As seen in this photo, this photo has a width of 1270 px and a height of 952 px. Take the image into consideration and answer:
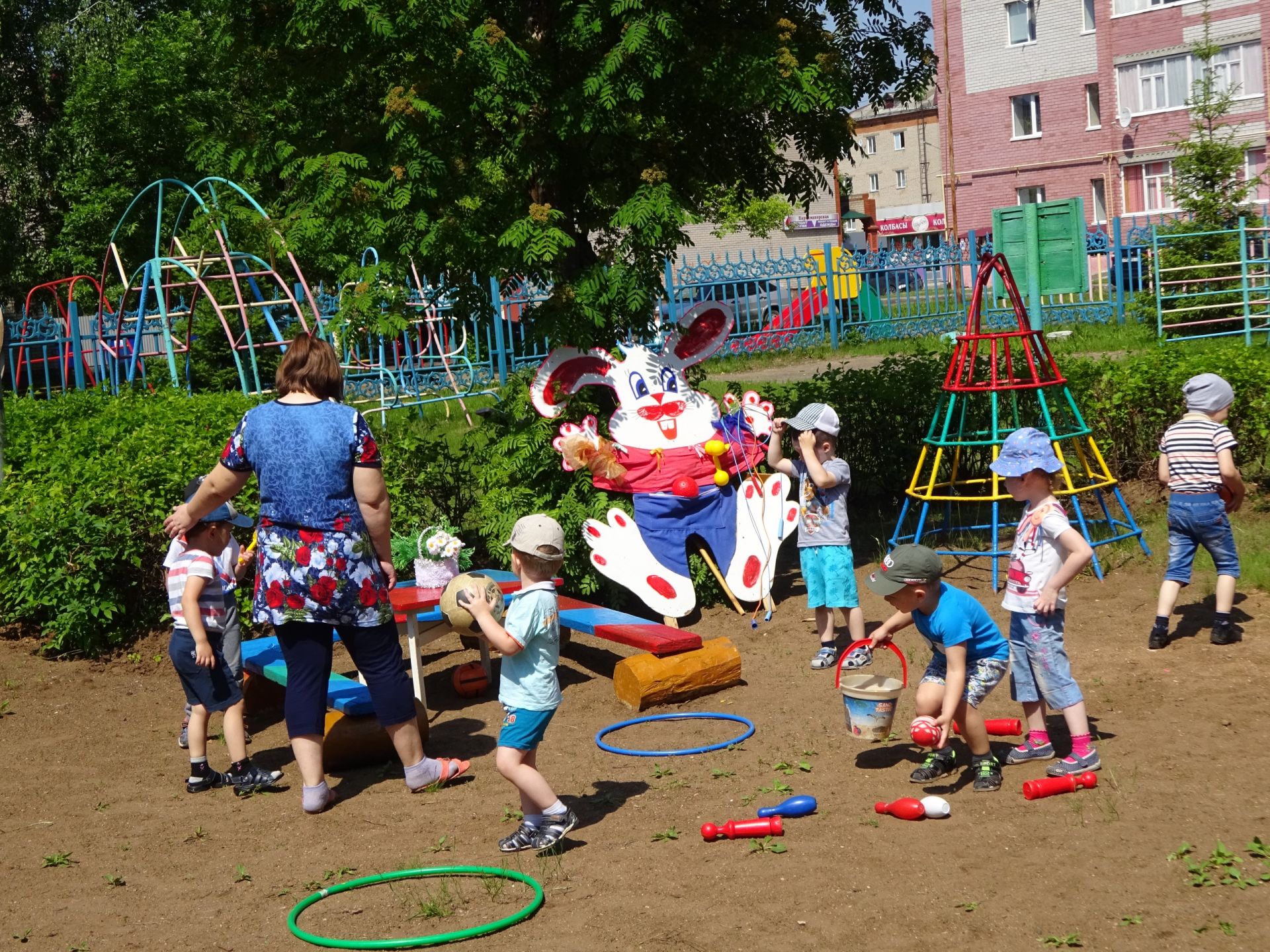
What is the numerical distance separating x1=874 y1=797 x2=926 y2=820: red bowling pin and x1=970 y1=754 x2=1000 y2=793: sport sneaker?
1.08 ft

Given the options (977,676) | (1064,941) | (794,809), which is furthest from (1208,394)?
(1064,941)

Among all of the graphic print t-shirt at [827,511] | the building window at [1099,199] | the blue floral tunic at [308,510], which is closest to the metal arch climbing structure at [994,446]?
the graphic print t-shirt at [827,511]

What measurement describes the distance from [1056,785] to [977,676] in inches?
18.9

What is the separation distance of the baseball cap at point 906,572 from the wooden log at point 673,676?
189cm

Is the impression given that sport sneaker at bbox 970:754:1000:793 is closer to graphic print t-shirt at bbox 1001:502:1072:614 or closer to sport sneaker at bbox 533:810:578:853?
graphic print t-shirt at bbox 1001:502:1072:614

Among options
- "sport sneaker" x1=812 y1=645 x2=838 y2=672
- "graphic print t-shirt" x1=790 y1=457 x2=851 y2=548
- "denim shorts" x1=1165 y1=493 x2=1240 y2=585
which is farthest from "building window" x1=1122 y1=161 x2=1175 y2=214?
"sport sneaker" x1=812 y1=645 x2=838 y2=672

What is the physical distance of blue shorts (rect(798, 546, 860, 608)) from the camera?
6.86 metres

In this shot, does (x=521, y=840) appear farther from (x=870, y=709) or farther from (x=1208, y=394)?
(x=1208, y=394)

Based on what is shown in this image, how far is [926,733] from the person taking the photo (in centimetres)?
467

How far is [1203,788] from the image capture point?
4.65 metres

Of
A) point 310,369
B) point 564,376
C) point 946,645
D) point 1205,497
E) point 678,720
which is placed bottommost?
point 678,720

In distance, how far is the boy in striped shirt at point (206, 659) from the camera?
5.34 meters

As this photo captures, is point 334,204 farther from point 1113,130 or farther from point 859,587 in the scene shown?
point 1113,130

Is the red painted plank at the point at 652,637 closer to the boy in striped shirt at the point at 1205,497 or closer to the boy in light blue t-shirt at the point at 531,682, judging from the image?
the boy in light blue t-shirt at the point at 531,682
